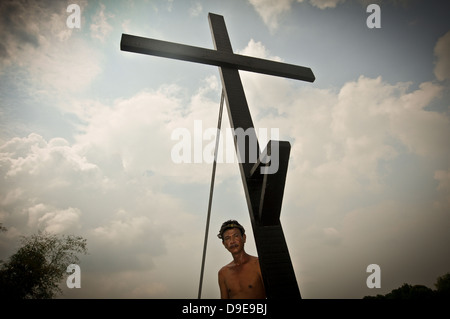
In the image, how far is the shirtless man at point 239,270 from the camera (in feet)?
9.91

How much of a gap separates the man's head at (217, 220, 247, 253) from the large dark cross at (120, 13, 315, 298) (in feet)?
5.30

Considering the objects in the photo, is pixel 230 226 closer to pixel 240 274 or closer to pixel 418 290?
pixel 240 274

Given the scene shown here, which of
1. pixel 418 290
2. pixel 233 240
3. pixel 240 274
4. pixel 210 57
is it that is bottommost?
pixel 418 290

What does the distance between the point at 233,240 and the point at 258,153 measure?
174 cm

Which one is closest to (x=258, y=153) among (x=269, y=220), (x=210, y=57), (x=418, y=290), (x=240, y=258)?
(x=269, y=220)

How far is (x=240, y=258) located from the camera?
10.8 feet

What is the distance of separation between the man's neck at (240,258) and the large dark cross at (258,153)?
180 centimetres

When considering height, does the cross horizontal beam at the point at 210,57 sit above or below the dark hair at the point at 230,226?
above

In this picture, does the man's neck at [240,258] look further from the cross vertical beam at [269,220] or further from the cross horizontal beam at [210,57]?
the cross horizontal beam at [210,57]

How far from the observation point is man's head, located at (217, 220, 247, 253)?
10.4ft

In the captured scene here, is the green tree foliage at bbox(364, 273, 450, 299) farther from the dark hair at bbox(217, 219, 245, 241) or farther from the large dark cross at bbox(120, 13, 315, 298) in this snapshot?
the large dark cross at bbox(120, 13, 315, 298)

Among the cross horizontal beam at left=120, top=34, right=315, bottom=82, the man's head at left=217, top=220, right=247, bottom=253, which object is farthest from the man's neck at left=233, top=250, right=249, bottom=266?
the cross horizontal beam at left=120, top=34, right=315, bottom=82

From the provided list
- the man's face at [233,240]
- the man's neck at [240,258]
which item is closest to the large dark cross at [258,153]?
the man's face at [233,240]

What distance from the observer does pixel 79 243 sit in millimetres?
18469
